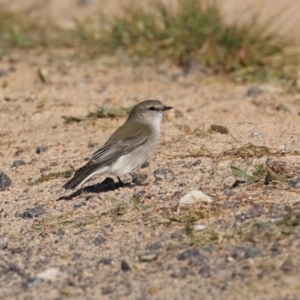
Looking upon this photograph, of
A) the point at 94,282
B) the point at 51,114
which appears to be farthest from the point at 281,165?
the point at 51,114

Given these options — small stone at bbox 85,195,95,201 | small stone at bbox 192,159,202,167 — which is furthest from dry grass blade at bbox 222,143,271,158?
small stone at bbox 85,195,95,201

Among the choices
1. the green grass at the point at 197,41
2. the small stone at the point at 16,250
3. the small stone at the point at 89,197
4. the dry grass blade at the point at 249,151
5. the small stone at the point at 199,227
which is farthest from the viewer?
the green grass at the point at 197,41

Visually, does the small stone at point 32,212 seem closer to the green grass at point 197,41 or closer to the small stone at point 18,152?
the small stone at point 18,152

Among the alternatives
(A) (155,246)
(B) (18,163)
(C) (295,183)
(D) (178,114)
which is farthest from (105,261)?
(D) (178,114)

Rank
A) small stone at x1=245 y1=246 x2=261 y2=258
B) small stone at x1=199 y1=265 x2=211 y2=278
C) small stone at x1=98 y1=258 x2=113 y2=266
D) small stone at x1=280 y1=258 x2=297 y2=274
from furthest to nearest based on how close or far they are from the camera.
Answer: small stone at x1=98 y1=258 x2=113 y2=266 → small stone at x1=245 y1=246 x2=261 y2=258 → small stone at x1=199 y1=265 x2=211 y2=278 → small stone at x1=280 y1=258 x2=297 y2=274

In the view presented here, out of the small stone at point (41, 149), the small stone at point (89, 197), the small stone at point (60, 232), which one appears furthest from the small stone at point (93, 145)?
the small stone at point (60, 232)

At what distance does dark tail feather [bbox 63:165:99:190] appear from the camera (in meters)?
6.71

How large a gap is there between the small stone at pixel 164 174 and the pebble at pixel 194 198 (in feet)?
2.36

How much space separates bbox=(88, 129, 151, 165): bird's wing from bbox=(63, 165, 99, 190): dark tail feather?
0.11 m

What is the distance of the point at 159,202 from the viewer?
20.7 ft

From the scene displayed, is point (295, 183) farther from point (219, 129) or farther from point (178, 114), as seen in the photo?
point (178, 114)

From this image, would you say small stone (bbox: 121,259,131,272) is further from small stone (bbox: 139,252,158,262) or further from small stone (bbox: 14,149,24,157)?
small stone (bbox: 14,149,24,157)

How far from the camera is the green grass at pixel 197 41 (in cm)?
1093

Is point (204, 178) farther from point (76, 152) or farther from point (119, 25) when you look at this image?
point (119, 25)
